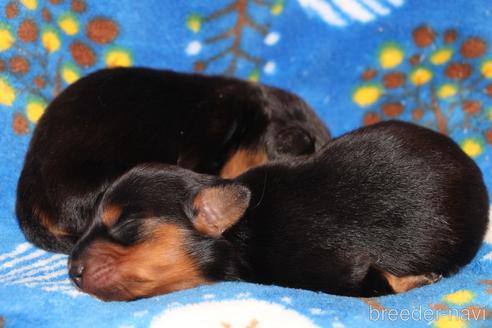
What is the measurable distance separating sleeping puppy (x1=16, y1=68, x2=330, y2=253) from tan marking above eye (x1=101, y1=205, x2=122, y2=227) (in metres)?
0.21

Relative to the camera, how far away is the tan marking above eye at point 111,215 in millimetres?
2593

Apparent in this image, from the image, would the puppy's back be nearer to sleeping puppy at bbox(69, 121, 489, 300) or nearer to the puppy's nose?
sleeping puppy at bbox(69, 121, 489, 300)

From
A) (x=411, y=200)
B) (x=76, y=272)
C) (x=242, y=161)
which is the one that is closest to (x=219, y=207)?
(x=76, y=272)

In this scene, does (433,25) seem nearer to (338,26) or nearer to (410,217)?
(338,26)

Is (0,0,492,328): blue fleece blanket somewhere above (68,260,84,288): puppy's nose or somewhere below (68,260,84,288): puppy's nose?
above

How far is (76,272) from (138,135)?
2.52 ft

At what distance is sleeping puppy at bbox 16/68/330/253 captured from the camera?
2.85 m

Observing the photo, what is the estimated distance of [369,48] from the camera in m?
3.96

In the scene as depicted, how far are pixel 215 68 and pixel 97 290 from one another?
192cm

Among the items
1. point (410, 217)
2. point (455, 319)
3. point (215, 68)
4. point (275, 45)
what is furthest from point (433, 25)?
point (455, 319)

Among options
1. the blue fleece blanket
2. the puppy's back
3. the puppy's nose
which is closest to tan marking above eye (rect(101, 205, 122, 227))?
the puppy's nose

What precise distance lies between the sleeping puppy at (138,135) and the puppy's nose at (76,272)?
1.04 ft

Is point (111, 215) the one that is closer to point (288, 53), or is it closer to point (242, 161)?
point (242, 161)

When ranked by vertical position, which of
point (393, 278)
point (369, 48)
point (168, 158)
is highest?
point (369, 48)
